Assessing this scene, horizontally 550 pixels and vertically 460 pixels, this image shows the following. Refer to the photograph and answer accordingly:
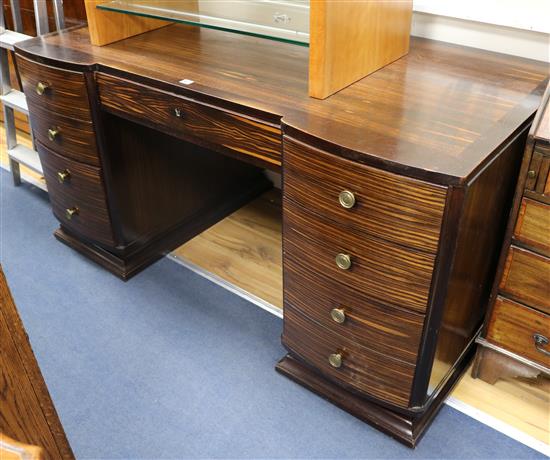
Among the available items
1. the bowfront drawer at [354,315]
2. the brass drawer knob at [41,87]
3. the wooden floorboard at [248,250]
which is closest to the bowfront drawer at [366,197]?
the bowfront drawer at [354,315]

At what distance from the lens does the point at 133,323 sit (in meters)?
1.59

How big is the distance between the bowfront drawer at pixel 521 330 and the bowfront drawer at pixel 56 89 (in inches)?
42.4

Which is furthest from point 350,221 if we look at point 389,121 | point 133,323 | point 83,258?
point 83,258

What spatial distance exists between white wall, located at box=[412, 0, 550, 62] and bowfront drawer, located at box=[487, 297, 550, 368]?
568mm

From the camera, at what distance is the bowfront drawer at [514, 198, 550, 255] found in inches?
42.8

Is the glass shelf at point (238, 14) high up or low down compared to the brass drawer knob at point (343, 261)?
up

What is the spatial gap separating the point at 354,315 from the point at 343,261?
13cm

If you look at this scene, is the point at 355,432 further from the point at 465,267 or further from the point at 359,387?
the point at 465,267

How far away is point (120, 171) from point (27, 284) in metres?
→ 0.46

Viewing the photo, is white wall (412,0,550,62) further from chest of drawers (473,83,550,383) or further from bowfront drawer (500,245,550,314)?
bowfront drawer (500,245,550,314)

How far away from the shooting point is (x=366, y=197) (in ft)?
3.28

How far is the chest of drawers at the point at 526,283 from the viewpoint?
1059mm

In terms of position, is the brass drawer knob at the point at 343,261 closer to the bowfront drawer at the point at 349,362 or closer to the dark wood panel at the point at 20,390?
the bowfront drawer at the point at 349,362

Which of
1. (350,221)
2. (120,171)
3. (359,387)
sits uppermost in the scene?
(350,221)
